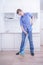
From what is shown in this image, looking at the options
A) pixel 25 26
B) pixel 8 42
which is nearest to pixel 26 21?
pixel 25 26

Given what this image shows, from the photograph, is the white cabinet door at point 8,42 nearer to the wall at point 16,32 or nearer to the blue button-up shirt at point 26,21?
the wall at point 16,32

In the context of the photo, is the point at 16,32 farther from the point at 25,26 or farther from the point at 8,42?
the point at 25,26

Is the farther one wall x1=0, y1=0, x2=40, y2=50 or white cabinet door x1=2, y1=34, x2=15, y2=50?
white cabinet door x1=2, y1=34, x2=15, y2=50

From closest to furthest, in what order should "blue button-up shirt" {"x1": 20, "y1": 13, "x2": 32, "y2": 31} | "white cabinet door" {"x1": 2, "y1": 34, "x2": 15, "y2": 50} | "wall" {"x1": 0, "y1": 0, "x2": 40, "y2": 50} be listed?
"blue button-up shirt" {"x1": 20, "y1": 13, "x2": 32, "y2": 31}, "wall" {"x1": 0, "y1": 0, "x2": 40, "y2": 50}, "white cabinet door" {"x1": 2, "y1": 34, "x2": 15, "y2": 50}

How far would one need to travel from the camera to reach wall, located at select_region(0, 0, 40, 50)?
5262 millimetres

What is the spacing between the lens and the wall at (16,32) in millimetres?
5262

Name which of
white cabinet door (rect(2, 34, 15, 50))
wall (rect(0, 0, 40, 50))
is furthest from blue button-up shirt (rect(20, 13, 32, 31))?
white cabinet door (rect(2, 34, 15, 50))

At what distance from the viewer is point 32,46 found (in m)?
5.12

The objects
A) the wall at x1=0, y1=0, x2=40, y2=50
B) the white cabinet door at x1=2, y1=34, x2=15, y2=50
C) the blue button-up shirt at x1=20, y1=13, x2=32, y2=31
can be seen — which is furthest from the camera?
the white cabinet door at x1=2, y1=34, x2=15, y2=50

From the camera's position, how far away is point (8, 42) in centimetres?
542

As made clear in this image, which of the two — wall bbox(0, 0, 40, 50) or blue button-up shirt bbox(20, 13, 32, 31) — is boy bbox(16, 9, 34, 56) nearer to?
blue button-up shirt bbox(20, 13, 32, 31)

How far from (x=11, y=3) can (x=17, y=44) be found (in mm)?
1391

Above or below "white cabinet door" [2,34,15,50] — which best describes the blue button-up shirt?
above

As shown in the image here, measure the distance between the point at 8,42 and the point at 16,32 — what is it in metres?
0.44
